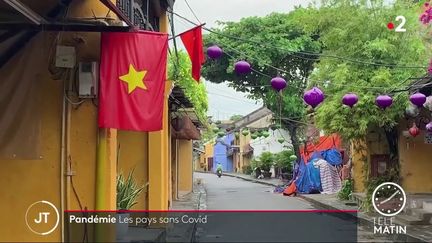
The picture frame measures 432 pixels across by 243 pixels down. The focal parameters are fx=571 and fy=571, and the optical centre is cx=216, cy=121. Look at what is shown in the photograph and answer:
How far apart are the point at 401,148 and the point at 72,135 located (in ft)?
41.4

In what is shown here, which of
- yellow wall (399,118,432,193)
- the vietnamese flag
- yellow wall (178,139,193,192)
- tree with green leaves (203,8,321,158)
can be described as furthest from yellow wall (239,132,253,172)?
the vietnamese flag

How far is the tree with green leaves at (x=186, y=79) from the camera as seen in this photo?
16281mm

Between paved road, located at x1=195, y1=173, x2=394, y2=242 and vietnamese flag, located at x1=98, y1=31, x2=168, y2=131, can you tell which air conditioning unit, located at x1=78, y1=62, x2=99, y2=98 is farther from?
paved road, located at x1=195, y1=173, x2=394, y2=242

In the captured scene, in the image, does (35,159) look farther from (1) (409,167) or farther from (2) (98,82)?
(1) (409,167)

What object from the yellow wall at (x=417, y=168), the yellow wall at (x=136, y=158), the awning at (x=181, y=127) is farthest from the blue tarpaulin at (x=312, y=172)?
the yellow wall at (x=136, y=158)

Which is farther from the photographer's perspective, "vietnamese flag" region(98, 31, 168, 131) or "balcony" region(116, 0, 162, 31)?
"balcony" region(116, 0, 162, 31)

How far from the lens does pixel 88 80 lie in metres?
7.96

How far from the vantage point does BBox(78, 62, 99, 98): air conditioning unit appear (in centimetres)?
795

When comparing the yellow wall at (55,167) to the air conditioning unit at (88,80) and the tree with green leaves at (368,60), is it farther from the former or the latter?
the tree with green leaves at (368,60)

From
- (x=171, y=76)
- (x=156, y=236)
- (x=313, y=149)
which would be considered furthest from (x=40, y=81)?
(x=313, y=149)

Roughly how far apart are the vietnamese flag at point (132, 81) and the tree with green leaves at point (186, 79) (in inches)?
276

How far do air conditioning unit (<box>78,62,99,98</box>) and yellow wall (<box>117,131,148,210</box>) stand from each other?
4608 millimetres

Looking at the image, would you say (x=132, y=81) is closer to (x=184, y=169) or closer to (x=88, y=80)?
(x=88, y=80)

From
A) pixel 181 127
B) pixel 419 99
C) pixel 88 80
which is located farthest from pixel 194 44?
pixel 181 127
